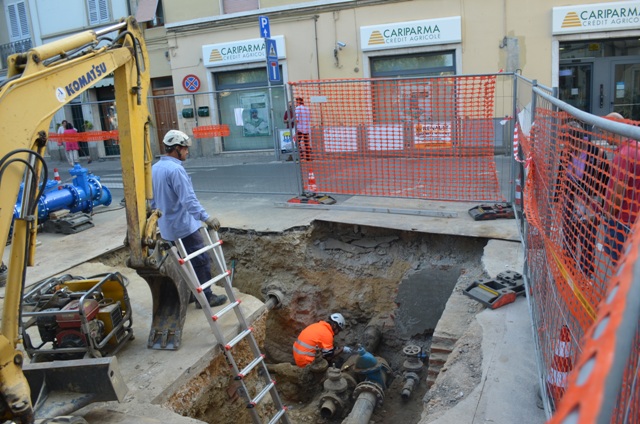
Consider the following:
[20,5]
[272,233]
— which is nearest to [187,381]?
[272,233]

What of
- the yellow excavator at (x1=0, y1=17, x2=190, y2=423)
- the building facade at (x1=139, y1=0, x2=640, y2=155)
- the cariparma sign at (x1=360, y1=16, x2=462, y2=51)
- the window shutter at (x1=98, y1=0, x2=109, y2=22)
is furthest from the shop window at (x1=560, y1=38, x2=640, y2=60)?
the window shutter at (x1=98, y1=0, x2=109, y2=22)

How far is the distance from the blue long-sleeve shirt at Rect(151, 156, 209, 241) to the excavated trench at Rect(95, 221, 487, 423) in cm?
250

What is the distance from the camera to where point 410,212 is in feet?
27.2

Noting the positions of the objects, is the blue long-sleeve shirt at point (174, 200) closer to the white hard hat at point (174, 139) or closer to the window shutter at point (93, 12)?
the white hard hat at point (174, 139)

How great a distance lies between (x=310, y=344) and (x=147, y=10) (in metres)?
15.2

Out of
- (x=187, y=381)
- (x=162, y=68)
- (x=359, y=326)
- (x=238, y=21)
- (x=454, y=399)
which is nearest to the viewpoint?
(x=454, y=399)

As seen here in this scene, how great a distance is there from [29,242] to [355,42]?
522 inches

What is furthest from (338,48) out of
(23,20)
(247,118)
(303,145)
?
(23,20)

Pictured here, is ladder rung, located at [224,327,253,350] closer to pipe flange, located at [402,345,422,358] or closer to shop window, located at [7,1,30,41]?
pipe flange, located at [402,345,422,358]

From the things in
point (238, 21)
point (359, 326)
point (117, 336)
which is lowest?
point (359, 326)

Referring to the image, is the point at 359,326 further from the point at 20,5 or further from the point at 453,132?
the point at 20,5

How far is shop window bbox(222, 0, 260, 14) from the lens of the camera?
1661 cm

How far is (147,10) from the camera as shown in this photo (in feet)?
58.2

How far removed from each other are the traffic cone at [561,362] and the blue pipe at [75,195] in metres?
8.31
